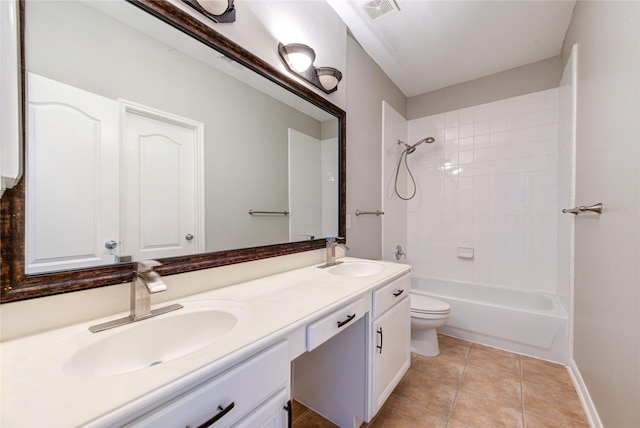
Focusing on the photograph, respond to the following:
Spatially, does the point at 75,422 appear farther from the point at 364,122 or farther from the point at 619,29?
the point at 364,122

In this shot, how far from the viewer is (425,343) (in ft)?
6.51

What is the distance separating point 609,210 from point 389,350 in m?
1.18

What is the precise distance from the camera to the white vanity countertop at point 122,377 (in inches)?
16.1

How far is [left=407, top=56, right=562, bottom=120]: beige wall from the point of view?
2.27 metres

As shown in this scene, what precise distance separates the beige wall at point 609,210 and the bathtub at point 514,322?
10.7 inches

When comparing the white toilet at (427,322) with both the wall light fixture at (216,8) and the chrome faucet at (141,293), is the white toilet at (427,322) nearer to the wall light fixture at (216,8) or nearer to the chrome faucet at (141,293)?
the chrome faucet at (141,293)

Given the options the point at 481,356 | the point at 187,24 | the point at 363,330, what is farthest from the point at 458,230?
the point at 187,24

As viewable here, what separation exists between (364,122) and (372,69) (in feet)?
1.76

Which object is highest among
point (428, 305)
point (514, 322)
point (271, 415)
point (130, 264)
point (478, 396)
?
point (130, 264)

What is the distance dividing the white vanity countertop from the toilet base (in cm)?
141

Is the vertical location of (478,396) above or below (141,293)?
below

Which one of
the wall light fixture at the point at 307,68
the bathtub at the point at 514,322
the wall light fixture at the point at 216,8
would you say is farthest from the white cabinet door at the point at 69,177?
the bathtub at the point at 514,322

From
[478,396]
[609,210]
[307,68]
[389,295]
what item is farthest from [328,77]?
[478,396]

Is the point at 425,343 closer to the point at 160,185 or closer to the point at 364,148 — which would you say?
the point at 364,148
